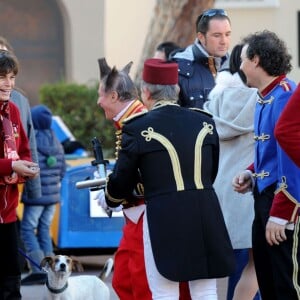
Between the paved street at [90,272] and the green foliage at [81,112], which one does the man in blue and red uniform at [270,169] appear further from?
the green foliage at [81,112]

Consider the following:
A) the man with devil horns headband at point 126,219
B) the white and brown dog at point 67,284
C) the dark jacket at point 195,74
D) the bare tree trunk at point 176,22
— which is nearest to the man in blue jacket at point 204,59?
the dark jacket at point 195,74

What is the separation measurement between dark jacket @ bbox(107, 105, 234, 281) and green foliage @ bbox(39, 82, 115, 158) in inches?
425

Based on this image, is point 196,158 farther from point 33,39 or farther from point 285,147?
point 33,39

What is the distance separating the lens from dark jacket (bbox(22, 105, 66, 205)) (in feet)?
34.0

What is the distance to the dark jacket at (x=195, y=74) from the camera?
7719 millimetres

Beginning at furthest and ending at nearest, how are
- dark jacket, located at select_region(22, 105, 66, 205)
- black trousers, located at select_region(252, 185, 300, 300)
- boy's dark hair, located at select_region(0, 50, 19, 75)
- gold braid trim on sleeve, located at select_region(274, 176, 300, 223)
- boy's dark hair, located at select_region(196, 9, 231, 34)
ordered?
dark jacket, located at select_region(22, 105, 66, 205), boy's dark hair, located at select_region(196, 9, 231, 34), boy's dark hair, located at select_region(0, 50, 19, 75), black trousers, located at select_region(252, 185, 300, 300), gold braid trim on sleeve, located at select_region(274, 176, 300, 223)

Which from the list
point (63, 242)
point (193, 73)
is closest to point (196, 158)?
point (193, 73)

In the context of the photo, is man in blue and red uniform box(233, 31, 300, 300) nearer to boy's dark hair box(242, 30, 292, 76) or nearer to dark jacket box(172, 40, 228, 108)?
boy's dark hair box(242, 30, 292, 76)

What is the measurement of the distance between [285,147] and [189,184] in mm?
679

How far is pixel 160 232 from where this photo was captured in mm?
5793

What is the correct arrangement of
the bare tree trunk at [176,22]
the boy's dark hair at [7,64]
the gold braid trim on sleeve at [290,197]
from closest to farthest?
the gold braid trim on sleeve at [290,197] → the boy's dark hair at [7,64] → the bare tree trunk at [176,22]

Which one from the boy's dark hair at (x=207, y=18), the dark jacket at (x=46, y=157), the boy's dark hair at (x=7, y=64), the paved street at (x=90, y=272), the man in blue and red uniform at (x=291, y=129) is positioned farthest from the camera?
the dark jacket at (x=46, y=157)

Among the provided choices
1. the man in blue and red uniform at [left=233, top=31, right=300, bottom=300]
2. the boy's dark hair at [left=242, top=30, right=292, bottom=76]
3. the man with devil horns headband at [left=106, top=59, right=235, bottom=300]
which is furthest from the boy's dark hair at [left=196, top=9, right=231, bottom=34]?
the man with devil horns headband at [left=106, top=59, right=235, bottom=300]

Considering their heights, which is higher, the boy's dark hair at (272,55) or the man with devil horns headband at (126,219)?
the boy's dark hair at (272,55)
